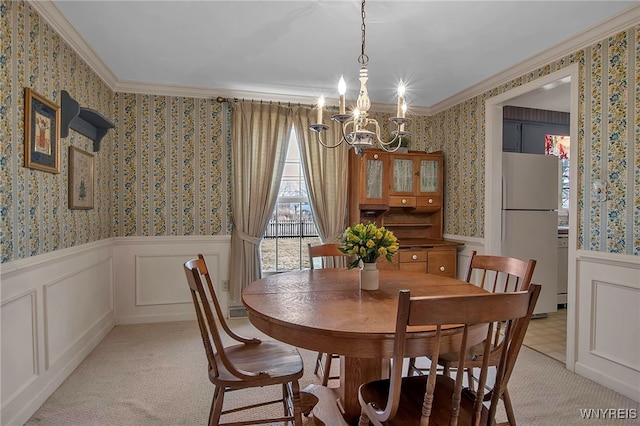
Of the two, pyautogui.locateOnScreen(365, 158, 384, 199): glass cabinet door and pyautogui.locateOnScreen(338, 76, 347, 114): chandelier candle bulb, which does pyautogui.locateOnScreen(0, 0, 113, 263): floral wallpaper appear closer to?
pyautogui.locateOnScreen(338, 76, 347, 114): chandelier candle bulb

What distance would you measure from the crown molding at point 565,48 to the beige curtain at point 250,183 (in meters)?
2.11

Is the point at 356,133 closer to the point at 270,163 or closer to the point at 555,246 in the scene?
the point at 270,163

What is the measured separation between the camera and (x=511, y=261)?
1999 millimetres

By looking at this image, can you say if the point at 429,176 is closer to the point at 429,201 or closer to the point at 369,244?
the point at 429,201

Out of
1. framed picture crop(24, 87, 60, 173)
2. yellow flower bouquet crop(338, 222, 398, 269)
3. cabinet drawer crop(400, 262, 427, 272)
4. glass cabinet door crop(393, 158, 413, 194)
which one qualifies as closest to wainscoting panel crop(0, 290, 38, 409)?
framed picture crop(24, 87, 60, 173)

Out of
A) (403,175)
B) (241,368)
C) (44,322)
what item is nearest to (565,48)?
(403,175)

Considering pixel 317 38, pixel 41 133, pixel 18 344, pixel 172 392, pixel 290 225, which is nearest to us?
pixel 18 344

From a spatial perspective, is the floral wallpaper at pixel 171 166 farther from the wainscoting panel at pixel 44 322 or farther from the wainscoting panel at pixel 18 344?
the wainscoting panel at pixel 18 344

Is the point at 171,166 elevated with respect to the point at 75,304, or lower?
elevated

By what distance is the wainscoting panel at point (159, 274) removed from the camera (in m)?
3.66

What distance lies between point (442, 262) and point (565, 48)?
218 cm

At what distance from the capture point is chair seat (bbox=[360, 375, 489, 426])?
49.3 inches

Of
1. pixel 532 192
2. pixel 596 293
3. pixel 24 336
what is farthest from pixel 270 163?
pixel 596 293

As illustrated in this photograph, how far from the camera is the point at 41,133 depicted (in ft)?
7.27
